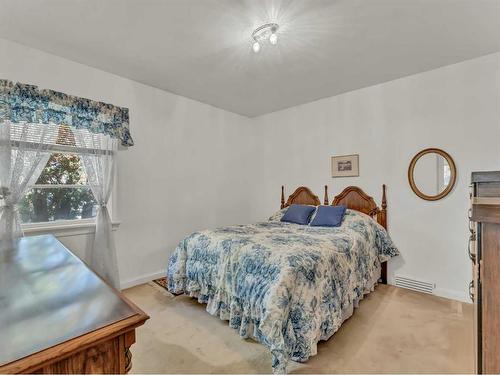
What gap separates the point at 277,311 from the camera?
1.66 m

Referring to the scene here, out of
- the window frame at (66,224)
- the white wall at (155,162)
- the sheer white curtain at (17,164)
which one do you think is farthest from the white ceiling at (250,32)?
the window frame at (66,224)

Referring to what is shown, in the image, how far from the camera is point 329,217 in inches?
125

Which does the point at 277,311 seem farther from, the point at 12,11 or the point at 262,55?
the point at 12,11

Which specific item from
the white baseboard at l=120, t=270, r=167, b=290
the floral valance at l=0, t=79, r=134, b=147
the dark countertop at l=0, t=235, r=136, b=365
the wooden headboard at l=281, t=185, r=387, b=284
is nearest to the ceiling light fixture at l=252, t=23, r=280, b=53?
the floral valance at l=0, t=79, r=134, b=147

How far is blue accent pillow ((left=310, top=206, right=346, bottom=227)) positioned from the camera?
312 cm

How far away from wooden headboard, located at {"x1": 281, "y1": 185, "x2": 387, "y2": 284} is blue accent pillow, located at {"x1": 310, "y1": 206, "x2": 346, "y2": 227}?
33 cm

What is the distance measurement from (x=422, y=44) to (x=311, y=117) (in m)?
1.73

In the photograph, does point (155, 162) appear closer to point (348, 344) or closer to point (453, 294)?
point (348, 344)

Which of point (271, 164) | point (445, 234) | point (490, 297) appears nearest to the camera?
point (490, 297)

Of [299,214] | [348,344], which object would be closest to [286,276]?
[348,344]

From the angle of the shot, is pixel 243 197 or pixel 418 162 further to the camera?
pixel 243 197

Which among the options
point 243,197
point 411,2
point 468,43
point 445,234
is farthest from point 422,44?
point 243,197

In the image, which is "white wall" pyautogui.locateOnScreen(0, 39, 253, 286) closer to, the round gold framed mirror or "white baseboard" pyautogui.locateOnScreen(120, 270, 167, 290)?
"white baseboard" pyautogui.locateOnScreen(120, 270, 167, 290)

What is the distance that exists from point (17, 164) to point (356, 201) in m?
3.76
